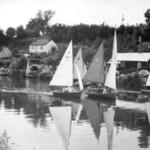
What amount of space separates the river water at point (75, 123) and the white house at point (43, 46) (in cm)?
7146

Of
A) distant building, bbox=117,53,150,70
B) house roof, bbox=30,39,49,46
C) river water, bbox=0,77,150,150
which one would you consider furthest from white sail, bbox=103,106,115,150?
house roof, bbox=30,39,49,46

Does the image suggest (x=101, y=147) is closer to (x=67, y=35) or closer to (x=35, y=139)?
(x=35, y=139)

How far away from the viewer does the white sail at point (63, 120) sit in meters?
36.3

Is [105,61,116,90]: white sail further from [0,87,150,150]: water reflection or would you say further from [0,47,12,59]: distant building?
[0,47,12,59]: distant building

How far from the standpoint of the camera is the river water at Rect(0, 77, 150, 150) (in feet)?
113

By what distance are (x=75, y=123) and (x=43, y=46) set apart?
9355 centimetres

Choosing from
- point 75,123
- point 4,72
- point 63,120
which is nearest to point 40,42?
point 4,72

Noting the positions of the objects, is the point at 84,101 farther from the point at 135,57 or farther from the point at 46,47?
the point at 46,47

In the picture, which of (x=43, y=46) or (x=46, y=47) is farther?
(x=43, y=46)

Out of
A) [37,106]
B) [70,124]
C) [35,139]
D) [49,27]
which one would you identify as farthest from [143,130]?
[49,27]

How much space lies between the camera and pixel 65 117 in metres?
46.3

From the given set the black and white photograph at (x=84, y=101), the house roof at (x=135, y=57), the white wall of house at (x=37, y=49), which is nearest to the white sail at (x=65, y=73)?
the black and white photograph at (x=84, y=101)

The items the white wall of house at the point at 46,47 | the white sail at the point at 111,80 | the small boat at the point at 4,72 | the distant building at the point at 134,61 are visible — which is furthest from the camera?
the white wall of house at the point at 46,47

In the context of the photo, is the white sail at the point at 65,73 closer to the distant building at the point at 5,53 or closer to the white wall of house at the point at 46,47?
the white wall of house at the point at 46,47
